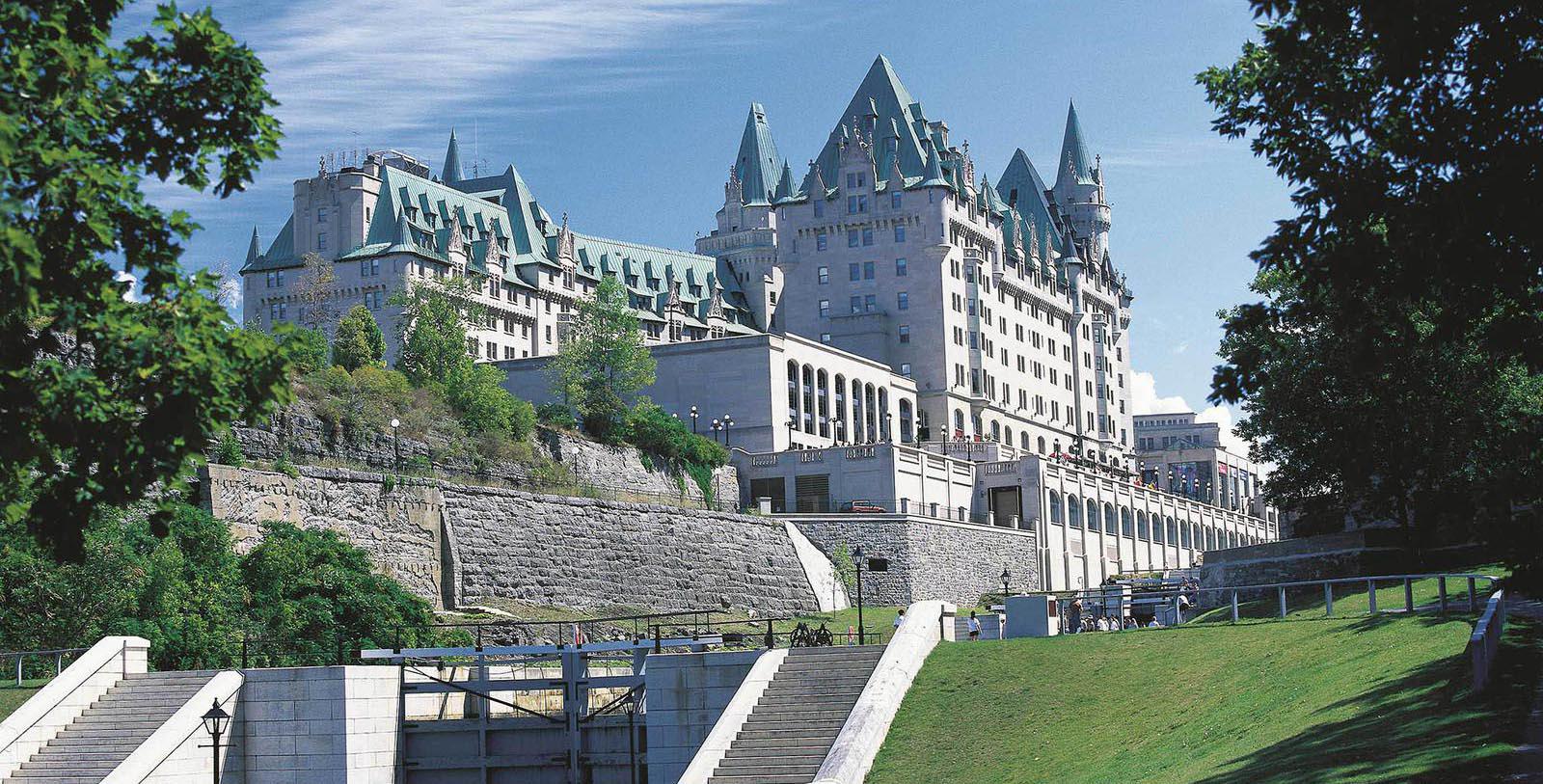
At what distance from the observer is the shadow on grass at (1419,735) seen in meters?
21.7

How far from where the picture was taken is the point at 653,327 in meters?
144

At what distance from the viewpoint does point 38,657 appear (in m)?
45.7

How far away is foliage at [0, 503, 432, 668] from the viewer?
1877 inches

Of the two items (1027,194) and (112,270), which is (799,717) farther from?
(1027,194)

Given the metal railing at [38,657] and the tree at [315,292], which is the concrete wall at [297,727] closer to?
Answer: the metal railing at [38,657]

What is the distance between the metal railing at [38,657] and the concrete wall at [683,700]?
13.9 meters

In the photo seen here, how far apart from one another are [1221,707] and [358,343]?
216 feet

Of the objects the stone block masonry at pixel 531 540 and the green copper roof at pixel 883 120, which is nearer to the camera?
the stone block masonry at pixel 531 540

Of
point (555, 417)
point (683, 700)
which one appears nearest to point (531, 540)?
point (555, 417)

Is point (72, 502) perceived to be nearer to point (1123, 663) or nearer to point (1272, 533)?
point (1123, 663)

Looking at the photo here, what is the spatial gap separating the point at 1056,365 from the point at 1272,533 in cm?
3559

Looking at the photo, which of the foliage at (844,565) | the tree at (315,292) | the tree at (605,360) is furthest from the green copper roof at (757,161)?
the foliage at (844,565)

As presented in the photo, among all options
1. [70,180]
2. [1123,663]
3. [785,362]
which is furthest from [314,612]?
[785,362]

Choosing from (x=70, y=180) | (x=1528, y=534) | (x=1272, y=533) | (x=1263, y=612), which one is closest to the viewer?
(x=70, y=180)
